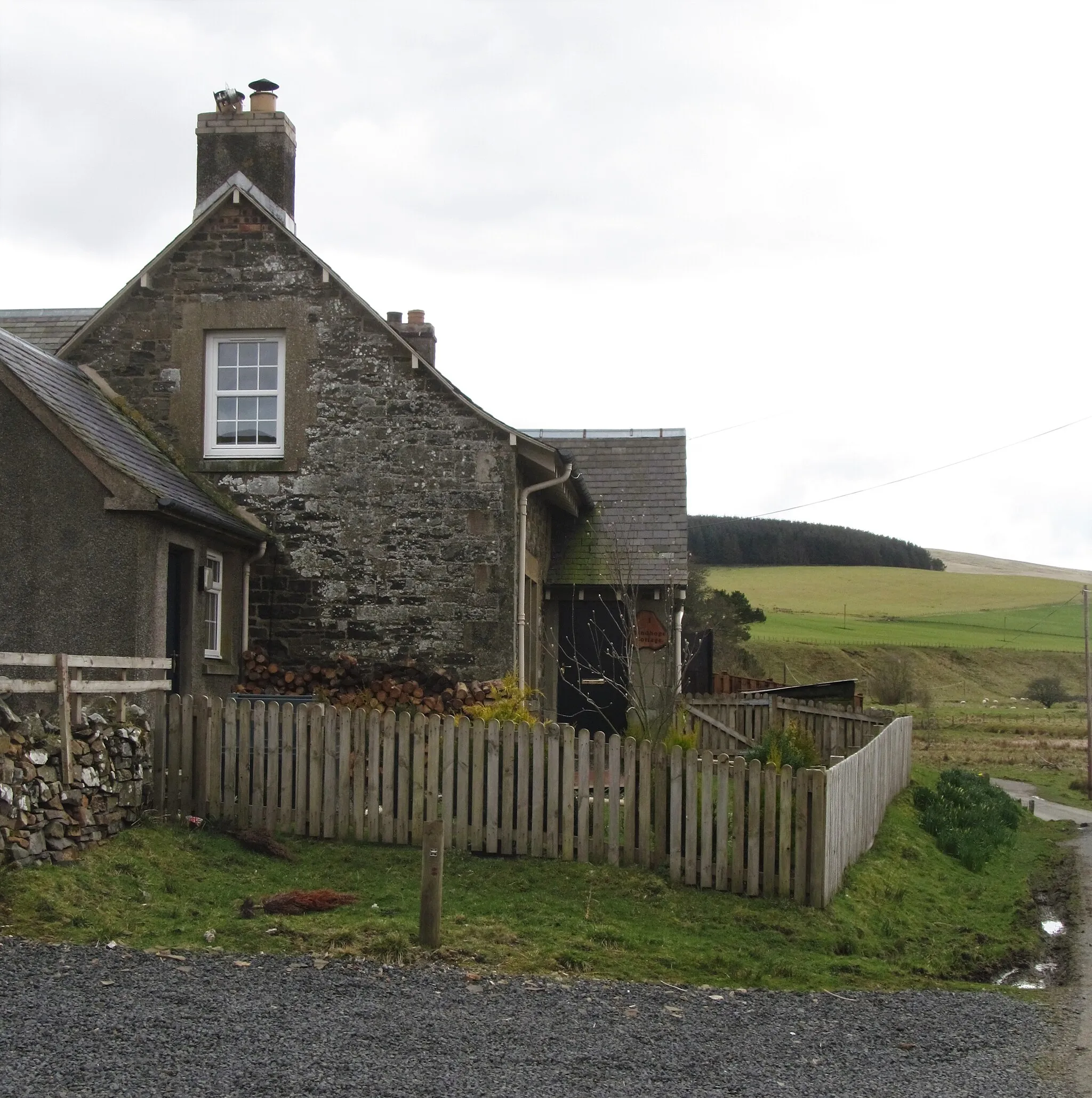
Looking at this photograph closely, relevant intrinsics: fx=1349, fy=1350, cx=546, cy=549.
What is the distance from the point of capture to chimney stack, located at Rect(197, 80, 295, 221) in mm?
17984

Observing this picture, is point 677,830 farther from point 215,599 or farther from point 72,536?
point 215,599

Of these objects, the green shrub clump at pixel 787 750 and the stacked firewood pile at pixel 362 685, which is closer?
the green shrub clump at pixel 787 750

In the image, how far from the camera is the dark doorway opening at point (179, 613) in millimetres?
15062

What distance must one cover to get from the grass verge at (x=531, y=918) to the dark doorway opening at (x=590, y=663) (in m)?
8.64

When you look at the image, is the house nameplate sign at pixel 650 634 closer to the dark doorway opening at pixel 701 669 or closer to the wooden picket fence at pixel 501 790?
the dark doorway opening at pixel 701 669

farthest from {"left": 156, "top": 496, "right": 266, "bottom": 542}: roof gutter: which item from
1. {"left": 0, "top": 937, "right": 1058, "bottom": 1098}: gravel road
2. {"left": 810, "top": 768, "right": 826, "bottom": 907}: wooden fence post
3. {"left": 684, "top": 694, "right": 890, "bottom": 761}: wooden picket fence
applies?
{"left": 684, "top": 694, "right": 890, "bottom": 761}: wooden picket fence

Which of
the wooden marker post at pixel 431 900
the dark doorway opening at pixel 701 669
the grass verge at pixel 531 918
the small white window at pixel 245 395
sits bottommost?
the grass verge at pixel 531 918

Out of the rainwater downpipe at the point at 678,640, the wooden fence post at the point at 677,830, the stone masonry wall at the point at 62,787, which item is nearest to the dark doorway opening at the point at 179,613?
the stone masonry wall at the point at 62,787

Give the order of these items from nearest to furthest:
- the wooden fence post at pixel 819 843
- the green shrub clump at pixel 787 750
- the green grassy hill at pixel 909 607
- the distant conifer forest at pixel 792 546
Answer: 1. the wooden fence post at pixel 819 843
2. the green shrub clump at pixel 787 750
3. the green grassy hill at pixel 909 607
4. the distant conifer forest at pixel 792 546

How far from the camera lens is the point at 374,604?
1672 cm

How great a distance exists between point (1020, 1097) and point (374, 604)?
36.6 ft

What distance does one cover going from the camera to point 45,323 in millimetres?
20016

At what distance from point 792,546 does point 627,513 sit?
274 feet

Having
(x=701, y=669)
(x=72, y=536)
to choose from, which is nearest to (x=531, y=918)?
(x=72, y=536)
